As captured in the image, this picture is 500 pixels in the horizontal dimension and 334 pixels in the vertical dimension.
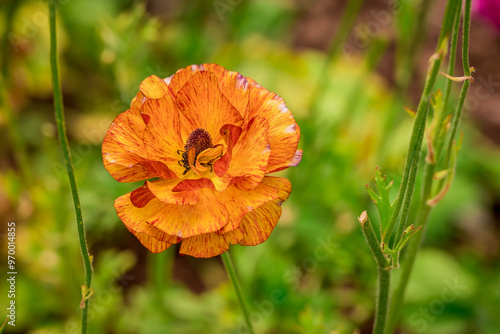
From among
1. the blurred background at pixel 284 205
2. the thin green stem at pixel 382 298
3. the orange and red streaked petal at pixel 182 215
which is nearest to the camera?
the orange and red streaked petal at pixel 182 215

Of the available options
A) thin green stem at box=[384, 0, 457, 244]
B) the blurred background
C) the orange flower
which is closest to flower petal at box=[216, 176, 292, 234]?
the orange flower

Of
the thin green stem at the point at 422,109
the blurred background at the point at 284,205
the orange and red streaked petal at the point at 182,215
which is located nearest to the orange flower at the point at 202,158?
the orange and red streaked petal at the point at 182,215

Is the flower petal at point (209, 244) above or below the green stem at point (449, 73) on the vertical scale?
below

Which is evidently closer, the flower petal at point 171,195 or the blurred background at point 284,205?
the flower petal at point 171,195

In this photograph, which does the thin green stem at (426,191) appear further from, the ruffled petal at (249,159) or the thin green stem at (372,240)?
the ruffled petal at (249,159)

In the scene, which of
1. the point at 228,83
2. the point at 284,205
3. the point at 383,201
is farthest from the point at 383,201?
the point at 284,205

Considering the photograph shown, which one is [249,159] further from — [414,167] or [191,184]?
[414,167]

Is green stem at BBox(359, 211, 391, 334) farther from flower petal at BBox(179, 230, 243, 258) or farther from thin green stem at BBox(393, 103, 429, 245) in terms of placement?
flower petal at BBox(179, 230, 243, 258)

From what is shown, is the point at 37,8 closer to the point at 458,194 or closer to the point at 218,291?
the point at 218,291
